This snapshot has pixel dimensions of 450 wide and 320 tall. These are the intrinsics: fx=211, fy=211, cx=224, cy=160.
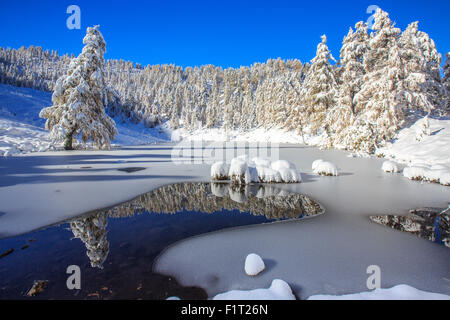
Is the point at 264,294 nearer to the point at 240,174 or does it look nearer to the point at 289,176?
the point at 240,174

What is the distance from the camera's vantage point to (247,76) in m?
121

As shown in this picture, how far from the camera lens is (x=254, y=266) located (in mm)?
3496

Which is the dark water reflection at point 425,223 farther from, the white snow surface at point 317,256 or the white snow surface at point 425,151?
the white snow surface at point 425,151

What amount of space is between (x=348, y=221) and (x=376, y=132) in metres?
20.1

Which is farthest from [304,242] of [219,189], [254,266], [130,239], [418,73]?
[418,73]

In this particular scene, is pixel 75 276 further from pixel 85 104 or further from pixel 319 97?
pixel 319 97

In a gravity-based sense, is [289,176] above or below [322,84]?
below

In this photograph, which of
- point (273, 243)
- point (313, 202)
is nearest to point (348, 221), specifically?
point (313, 202)

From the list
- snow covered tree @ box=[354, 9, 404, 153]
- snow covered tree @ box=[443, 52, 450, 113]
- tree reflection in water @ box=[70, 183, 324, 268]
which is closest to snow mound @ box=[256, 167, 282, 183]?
tree reflection in water @ box=[70, 183, 324, 268]

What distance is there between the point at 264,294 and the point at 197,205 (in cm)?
455

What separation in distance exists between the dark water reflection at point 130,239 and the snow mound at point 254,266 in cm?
83

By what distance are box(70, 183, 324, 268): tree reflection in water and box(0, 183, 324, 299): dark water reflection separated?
20 mm

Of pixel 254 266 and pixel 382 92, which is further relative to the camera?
pixel 382 92

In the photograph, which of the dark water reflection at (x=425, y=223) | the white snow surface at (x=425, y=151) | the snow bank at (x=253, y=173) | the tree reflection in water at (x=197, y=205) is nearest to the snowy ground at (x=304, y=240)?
Answer: the dark water reflection at (x=425, y=223)
